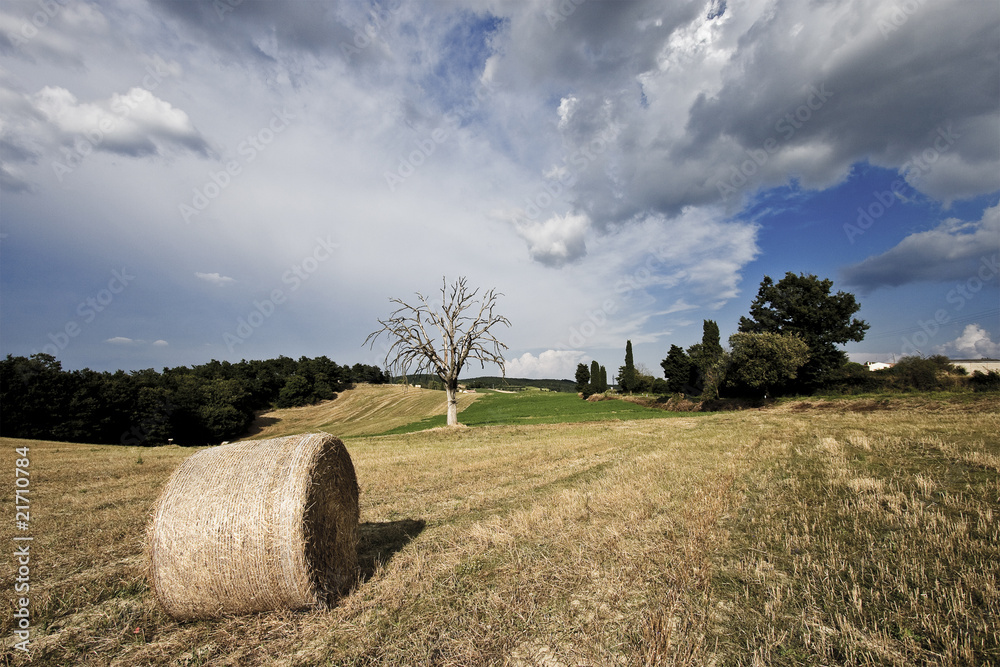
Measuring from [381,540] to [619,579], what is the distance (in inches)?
162

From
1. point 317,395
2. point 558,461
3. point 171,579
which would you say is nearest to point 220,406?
point 317,395

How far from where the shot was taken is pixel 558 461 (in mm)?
14727

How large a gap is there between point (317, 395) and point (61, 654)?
97.3 m

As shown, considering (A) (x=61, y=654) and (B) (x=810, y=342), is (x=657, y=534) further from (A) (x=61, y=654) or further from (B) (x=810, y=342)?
(B) (x=810, y=342)

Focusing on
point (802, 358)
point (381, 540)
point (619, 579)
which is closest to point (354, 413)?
point (802, 358)

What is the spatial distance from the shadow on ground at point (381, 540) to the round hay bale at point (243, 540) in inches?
24.3

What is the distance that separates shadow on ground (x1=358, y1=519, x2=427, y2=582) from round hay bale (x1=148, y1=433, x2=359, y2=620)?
2.03ft

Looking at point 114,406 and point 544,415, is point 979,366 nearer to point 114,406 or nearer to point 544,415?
point 544,415

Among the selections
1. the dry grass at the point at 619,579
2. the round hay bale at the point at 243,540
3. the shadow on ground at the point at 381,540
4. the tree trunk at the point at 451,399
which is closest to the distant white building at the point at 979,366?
the dry grass at the point at 619,579

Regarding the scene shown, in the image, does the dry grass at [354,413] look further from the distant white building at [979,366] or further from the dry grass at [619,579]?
the distant white building at [979,366]

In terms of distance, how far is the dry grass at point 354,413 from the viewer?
5978cm

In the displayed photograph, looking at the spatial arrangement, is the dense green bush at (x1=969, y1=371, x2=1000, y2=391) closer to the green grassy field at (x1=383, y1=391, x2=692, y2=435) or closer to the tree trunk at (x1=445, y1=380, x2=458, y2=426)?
the green grassy field at (x1=383, y1=391, x2=692, y2=435)

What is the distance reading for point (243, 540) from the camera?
15.5ft

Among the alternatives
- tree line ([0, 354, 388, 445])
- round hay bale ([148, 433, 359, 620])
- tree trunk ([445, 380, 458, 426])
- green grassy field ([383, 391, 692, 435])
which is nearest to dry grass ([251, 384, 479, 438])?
tree line ([0, 354, 388, 445])
